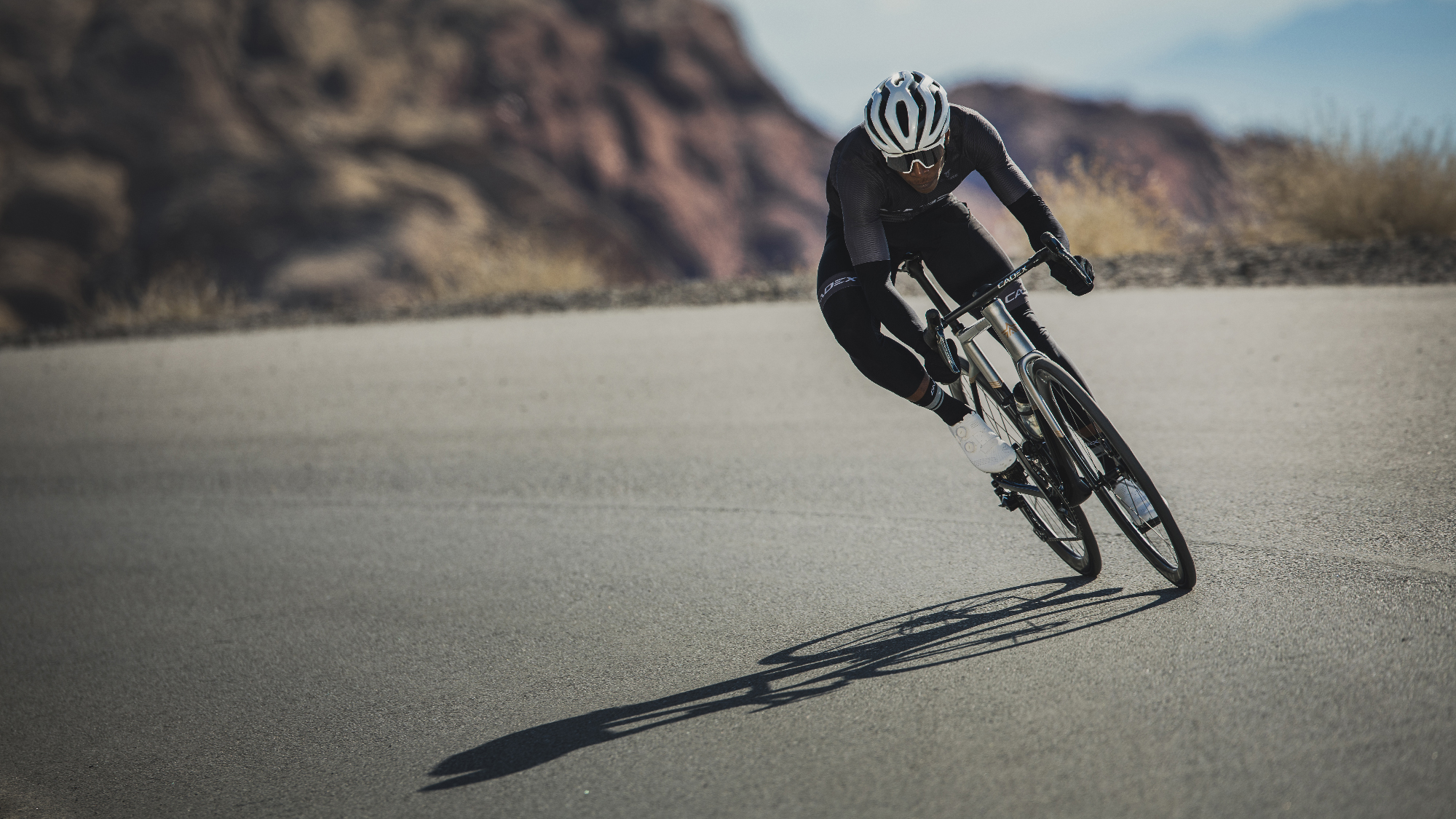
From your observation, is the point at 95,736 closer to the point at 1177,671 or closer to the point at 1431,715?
the point at 1177,671

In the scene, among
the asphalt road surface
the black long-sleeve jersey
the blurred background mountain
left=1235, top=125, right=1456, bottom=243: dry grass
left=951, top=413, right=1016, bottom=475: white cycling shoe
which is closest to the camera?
the asphalt road surface

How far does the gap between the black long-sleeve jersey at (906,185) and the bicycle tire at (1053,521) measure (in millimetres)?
754

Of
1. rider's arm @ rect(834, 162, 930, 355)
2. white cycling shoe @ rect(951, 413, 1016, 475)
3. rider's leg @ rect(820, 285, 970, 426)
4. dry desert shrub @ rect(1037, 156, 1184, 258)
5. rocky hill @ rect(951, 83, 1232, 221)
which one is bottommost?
rocky hill @ rect(951, 83, 1232, 221)

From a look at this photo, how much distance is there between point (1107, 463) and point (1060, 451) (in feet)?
0.70

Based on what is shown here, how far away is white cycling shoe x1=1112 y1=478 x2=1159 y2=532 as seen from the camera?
3686mm

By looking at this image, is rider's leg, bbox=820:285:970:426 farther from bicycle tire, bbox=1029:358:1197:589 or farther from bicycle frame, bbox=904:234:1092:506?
bicycle tire, bbox=1029:358:1197:589

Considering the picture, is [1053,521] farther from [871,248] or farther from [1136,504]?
[871,248]

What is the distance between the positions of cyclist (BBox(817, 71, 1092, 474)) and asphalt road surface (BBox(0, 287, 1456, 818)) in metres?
0.93

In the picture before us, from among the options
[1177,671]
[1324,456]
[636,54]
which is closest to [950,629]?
[1177,671]

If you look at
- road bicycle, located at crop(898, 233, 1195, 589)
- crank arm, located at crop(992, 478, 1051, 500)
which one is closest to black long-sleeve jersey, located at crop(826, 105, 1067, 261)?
road bicycle, located at crop(898, 233, 1195, 589)

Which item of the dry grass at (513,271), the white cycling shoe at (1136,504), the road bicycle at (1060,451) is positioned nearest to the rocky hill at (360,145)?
the dry grass at (513,271)

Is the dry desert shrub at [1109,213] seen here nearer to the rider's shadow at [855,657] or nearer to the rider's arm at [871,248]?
the rider's arm at [871,248]

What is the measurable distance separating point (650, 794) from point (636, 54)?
359 feet

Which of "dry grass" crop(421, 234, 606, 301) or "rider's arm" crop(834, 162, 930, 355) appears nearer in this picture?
"rider's arm" crop(834, 162, 930, 355)
